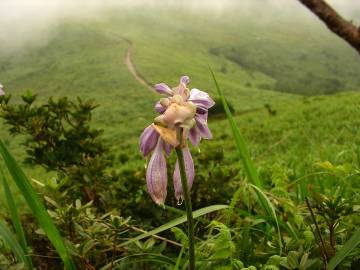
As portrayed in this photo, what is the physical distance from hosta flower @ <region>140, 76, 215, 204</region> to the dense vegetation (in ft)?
1.33

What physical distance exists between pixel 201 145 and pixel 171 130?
13.8 feet

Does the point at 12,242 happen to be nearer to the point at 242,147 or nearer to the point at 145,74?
the point at 242,147

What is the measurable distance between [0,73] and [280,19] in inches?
5078

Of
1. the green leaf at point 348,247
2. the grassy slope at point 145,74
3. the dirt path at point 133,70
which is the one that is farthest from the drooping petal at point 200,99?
the dirt path at point 133,70

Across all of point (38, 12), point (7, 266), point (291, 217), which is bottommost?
point (38, 12)

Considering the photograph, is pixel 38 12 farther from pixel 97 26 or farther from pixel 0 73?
pixel 0 73

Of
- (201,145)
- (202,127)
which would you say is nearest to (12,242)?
(202,127)

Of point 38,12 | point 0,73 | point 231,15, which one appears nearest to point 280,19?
point 231,15

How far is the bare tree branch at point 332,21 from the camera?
164cm

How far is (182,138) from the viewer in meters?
1.25

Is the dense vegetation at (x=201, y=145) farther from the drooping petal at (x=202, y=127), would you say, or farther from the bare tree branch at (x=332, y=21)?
the bare tree branch at (x=332, y=21)

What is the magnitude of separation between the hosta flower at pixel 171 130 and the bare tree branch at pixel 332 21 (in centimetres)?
54

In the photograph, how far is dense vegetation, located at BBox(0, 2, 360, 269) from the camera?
6.36 feet

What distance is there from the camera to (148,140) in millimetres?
1332
